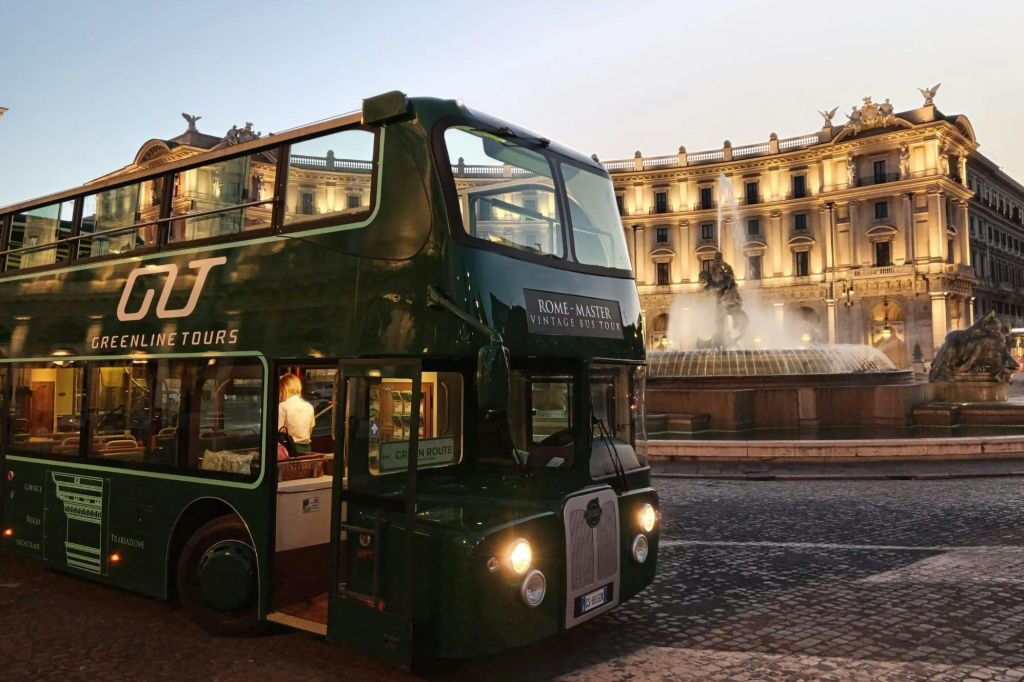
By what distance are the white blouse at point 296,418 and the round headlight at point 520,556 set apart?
2.14m

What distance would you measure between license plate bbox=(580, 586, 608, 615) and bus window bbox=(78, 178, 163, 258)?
441 cm

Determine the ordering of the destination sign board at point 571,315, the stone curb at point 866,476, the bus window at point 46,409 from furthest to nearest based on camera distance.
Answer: the stone curb at point 866,476 < the bus window at point 46,409 < the destination sign board at point 571,315

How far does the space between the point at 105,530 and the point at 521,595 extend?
3843 mm

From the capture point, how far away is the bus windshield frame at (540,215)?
4.68 metres

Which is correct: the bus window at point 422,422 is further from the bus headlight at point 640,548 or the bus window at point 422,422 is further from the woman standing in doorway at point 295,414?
the bus headlight at point 640,548

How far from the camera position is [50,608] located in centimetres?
612

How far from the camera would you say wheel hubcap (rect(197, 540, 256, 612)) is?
5.22 meters

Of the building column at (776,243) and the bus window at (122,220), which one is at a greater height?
the building column at (776,243)

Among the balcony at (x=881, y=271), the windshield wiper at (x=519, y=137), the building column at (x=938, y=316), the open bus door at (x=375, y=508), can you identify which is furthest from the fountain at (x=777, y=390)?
the balcony at (x=881, y=271)

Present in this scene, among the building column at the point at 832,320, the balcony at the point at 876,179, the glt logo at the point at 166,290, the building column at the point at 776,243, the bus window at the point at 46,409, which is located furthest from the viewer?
the building column at the point at 776,243

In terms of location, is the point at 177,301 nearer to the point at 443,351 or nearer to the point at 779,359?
the point at 443,351

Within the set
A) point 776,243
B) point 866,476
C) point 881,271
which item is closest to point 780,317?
point 776,243

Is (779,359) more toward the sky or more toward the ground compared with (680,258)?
more toward the ground

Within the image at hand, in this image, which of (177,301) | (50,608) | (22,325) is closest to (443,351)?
(177,301)
